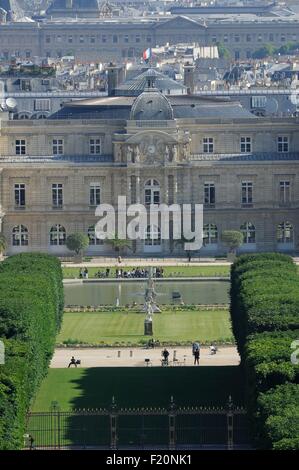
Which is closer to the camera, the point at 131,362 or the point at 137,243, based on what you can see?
the point at 131,362

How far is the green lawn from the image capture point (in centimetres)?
8331

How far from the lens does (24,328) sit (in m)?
70.4

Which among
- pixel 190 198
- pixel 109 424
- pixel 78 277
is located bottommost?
pixel 109 424

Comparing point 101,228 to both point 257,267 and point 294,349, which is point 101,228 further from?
point 294,349

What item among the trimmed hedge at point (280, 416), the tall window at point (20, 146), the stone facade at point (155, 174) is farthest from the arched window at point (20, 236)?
the trimmed hedge at point (280, 416)

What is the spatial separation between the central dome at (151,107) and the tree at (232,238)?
671 cm

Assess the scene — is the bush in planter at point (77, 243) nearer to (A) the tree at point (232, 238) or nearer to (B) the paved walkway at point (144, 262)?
(B) the paved walkway at point (144, 262)

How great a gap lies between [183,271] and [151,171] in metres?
12.0

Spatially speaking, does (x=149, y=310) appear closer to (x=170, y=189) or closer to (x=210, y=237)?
(x=210, y=237)

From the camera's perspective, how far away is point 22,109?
124562mm

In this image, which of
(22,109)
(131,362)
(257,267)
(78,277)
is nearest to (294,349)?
(131,362)
